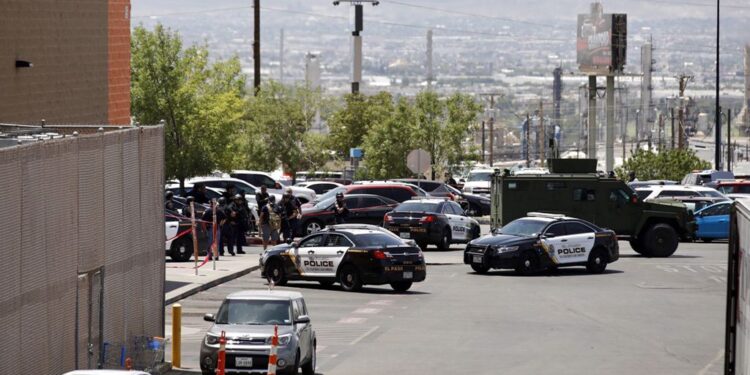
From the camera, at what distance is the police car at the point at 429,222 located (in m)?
44.8

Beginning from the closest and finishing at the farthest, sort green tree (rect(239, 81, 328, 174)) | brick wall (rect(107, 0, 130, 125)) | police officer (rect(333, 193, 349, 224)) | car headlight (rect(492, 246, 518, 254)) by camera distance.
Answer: car headlight (rect(492, 246, 518, 254)) < brick wall (rect(107, 0, 130, 125)) < police officer (rect(333, 193, 349, 224)) < green tree (rect(239, 81, 328, 174))

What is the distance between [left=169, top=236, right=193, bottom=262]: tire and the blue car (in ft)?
62.1

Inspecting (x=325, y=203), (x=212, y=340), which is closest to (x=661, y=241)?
(x=325, y=203)

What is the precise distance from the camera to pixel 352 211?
163 feet

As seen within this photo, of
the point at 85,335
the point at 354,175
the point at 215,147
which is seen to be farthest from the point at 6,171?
the point at 354,175

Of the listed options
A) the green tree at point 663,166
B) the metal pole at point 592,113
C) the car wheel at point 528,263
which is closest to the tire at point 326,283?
the car wheel at point 528,263

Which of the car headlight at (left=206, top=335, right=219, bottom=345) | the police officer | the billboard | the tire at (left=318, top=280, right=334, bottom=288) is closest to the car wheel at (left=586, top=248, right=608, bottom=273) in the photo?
the tire at (left=318, top=280, right=334, bottom=288)

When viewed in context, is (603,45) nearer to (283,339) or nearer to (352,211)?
(352,211)

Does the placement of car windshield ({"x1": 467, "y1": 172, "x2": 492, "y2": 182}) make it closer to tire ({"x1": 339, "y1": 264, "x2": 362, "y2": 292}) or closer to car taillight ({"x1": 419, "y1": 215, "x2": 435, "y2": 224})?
car taillight ({"x1": 419, "y1": 215, "x2": 435, "y2": 224})

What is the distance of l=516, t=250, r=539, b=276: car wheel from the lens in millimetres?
38156

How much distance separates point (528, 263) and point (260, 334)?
1795 centimetres

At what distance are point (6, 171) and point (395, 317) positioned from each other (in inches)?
541

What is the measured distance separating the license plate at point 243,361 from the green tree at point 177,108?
1499 inches

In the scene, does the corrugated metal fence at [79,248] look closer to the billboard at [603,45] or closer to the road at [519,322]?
the road at [519,322]
